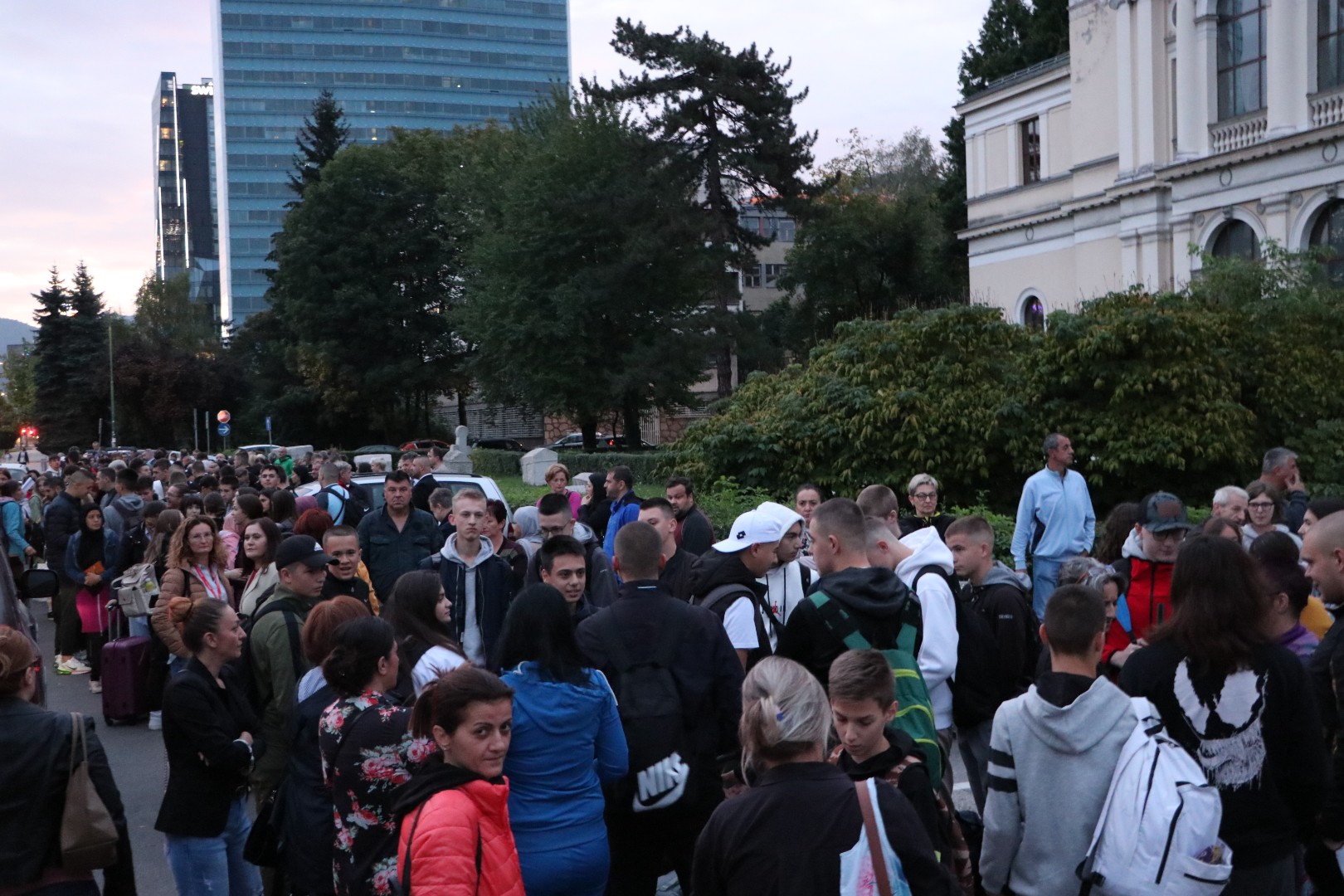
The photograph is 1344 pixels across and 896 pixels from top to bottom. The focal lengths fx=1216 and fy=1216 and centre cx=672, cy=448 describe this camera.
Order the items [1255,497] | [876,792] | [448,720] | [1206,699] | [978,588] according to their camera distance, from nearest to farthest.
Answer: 1. [876,792]
2. [448,720]
3. [1206,699]
4. [978,588]
5. [1255,497]

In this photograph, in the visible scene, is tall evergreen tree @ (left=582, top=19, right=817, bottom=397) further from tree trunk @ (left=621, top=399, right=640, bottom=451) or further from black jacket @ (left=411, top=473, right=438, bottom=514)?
black jacket @ (left=411, top=473, right=438, bottom=514)

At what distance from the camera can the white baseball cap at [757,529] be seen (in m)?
5.63

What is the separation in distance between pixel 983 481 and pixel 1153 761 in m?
13.9

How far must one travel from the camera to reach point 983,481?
17.3 meters

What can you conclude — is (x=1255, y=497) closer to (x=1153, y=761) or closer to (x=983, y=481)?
(x=1153, y=761)

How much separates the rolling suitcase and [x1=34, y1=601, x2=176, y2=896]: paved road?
23cm

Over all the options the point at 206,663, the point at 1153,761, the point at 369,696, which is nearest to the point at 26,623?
the point at 206,663

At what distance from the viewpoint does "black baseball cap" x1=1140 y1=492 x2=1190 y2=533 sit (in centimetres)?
669

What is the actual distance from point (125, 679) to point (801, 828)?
8.58 meters

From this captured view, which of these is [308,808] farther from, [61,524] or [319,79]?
[319,79]

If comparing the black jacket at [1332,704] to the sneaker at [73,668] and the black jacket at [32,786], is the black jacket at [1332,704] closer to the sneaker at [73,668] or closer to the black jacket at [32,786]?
the black jacket at [32,786]

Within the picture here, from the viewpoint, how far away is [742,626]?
219 inches

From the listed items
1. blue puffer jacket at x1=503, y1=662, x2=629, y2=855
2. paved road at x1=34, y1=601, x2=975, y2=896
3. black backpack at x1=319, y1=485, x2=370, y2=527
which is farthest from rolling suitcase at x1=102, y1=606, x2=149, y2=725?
blue puffer jacket at x1=503, y1=662, x2=629, y2=855

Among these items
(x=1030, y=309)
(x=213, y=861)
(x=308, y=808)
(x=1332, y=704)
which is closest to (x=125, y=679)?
(x=213, y=861)
